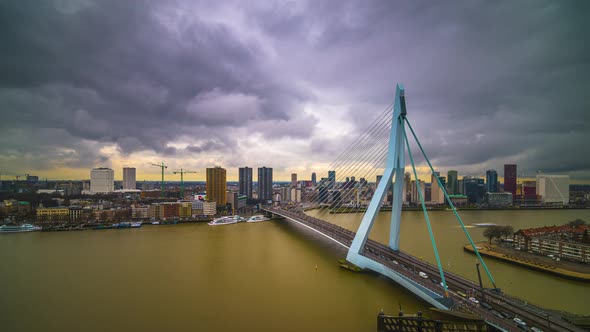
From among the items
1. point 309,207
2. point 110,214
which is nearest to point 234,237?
point 110,214

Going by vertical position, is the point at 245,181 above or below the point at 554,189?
above

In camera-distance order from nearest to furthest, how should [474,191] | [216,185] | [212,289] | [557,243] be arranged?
1. [212,289]
2. [557,243]
3. [216,185]
4. [474,191]

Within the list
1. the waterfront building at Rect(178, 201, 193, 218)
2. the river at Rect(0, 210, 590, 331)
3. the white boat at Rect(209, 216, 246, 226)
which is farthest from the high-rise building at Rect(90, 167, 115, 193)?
the river at Rect(0, 210, 590, 331)

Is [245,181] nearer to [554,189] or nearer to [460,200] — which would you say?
[460,200]

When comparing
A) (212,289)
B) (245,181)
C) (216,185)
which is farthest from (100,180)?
(212,289)

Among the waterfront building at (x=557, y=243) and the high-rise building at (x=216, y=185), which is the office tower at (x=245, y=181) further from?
the waterfront building at (x=557, y=243)

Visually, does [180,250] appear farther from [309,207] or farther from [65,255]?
[309,207]

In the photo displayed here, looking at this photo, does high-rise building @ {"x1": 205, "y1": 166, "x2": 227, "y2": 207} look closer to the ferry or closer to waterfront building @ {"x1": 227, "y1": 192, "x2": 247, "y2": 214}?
waterfront building @ {"x1": 227, "y1": 192, "x2": 247, "y2": 214}

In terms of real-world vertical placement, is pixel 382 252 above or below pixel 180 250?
above
